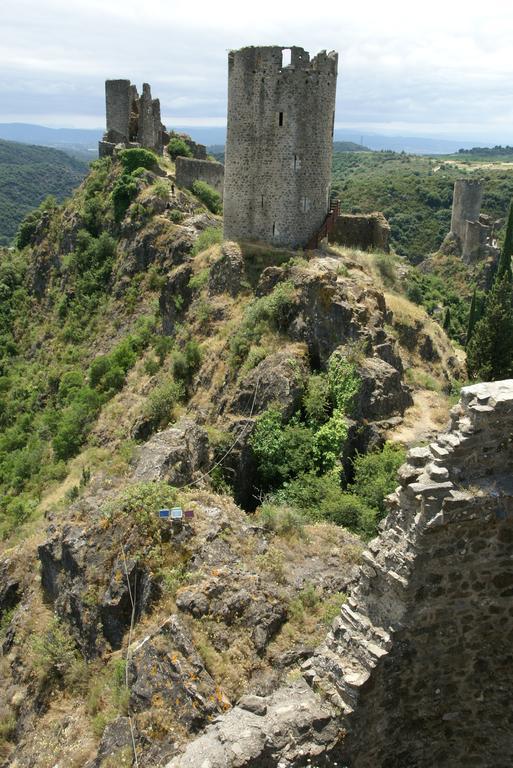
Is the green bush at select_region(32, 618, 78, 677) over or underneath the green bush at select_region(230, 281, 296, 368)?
underneath

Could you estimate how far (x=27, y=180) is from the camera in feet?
485

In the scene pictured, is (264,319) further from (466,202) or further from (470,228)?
(466,202)

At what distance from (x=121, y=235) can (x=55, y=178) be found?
141 m

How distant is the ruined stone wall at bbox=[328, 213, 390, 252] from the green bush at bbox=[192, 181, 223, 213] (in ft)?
29.0

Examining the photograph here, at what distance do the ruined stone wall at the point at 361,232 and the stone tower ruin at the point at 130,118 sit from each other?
17317mm

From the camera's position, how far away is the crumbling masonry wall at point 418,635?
253 inches

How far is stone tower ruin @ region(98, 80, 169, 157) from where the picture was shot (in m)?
39.5

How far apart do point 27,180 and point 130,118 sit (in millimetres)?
118976

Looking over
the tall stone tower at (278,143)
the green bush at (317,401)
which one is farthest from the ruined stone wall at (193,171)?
the green bush at (317,401)

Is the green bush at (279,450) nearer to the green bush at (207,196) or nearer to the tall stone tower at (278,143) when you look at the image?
the tall stone tower at (278,143)

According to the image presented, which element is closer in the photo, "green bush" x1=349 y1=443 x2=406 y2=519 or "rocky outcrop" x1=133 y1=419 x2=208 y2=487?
"rocky outcrop" x1=133 y1=419 x2=208 y2=487

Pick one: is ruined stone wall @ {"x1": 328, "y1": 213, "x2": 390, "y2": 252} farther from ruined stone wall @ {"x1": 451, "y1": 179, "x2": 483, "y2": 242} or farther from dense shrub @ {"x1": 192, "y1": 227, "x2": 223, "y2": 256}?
ruined stone wall @ {"x1": 451, "y1": 179, "x2": 483, "y2": 242}

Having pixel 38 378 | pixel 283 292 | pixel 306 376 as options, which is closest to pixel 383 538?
pixel 306 376

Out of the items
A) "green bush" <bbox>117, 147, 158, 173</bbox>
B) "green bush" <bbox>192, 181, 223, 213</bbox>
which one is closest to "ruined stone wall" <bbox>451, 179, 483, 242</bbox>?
"green bush" <bbox>192, 181, 223, 213</bbox>
